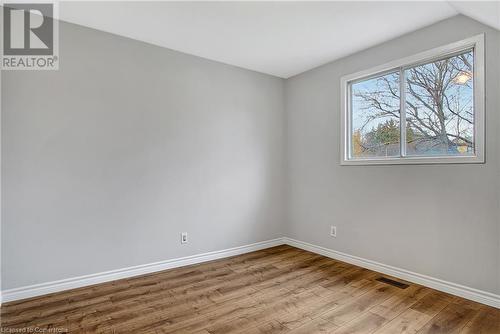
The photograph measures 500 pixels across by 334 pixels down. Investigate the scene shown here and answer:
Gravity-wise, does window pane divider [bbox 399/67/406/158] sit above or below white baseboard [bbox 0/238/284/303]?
above

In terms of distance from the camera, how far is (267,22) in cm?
251

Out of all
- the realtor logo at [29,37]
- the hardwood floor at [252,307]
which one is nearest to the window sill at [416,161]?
the hardwood floor at [252,307]

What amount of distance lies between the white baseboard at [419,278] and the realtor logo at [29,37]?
11.9ft

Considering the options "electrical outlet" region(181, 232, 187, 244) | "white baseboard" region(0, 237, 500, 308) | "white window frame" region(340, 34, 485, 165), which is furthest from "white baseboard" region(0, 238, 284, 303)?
"white window frame" region(340, 34, 485, 165)

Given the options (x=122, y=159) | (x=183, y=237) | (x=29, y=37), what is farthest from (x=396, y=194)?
(x=29, y=37)

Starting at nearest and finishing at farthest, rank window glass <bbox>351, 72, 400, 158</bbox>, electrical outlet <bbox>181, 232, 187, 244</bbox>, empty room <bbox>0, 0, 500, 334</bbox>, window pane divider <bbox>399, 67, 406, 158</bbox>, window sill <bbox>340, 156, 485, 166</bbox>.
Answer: empty room <bbox>0, 0, 500, 334</bbox>
window sill <bbox>340, 156, 485, 166</bbox>
window pane divider <bbox>399, 67, 406, 158</bbox>
window glass <bbox>351, 72, 400, 158</bbox>
electrical outlet <bbox>181, 232, 187, 244</bbox>

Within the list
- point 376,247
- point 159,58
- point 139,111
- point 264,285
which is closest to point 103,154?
point 139,111

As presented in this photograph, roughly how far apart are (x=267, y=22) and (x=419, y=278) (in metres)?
2.87

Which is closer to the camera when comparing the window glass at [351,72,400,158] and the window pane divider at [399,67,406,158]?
the window pane divider at [399,67,406,158]

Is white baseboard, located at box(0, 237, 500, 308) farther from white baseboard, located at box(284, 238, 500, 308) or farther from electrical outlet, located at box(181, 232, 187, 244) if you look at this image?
electrical outlet, located at box(181, 232, 187, 244)

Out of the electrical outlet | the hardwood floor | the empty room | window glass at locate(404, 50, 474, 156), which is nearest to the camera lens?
the hardwood floor

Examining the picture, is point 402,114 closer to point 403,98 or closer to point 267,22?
point 403,98

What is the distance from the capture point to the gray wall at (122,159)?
2320mm

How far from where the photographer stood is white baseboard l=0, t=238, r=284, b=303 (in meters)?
2.28
